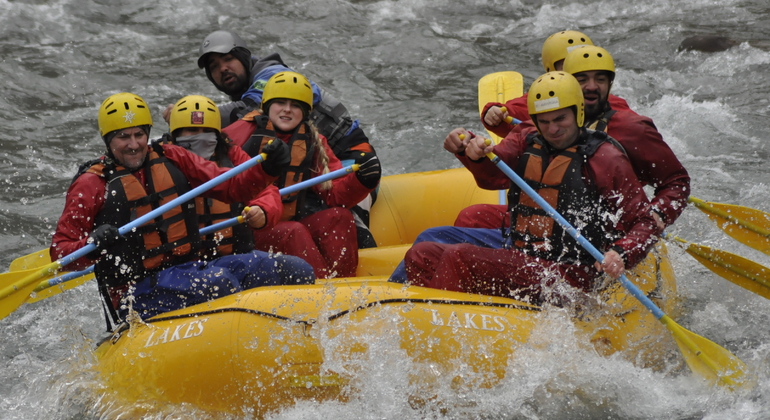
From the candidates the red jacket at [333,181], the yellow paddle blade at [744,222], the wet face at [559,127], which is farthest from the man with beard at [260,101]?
the yellow paddle blade at [744,222]

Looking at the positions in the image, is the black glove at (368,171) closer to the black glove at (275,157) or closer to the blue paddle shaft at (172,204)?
the black glove at (275,157)

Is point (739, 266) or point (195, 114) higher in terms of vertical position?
point (195, 114)

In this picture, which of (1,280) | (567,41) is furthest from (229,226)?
(567,41)

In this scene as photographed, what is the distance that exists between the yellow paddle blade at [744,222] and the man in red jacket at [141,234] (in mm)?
2376

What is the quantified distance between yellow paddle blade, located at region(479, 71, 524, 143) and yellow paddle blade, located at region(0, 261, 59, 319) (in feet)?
12.2

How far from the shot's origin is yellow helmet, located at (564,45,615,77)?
4688mm

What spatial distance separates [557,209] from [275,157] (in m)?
1.46

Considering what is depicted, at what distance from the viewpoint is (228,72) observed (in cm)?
607

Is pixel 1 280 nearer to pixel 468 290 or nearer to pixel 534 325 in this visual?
pixel 468 290

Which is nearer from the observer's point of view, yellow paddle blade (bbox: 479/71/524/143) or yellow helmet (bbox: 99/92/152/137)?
yellow helmet (bbox: 99/92/152/137)

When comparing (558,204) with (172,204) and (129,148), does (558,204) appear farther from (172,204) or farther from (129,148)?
(129,148)

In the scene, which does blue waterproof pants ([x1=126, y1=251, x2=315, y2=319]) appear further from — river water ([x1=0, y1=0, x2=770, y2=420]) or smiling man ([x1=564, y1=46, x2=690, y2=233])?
smiling man ([x1=564, y1=46, x2=690, y2=233])

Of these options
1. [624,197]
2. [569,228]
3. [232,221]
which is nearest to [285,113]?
[232,221]

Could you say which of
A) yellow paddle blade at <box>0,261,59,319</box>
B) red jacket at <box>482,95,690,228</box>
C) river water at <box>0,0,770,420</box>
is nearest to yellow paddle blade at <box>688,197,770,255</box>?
river water at <box>0,0,770,420</box>
